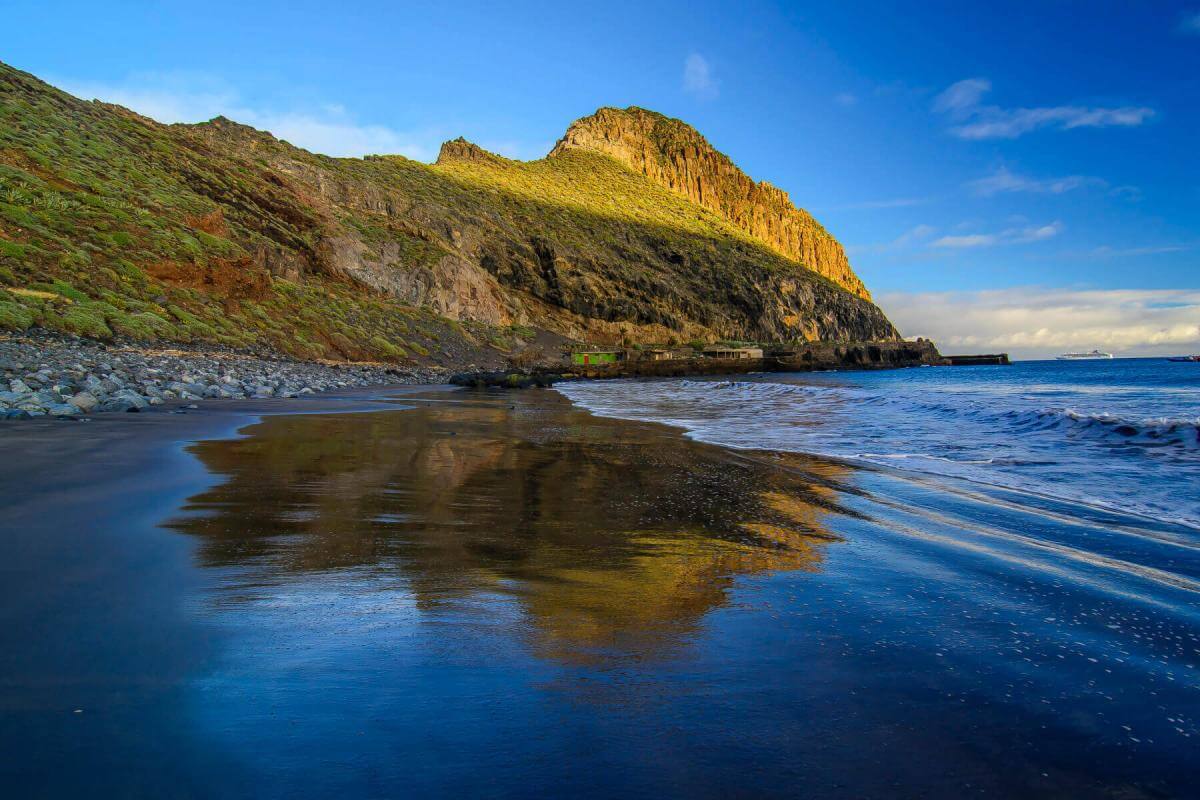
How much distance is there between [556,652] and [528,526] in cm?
201

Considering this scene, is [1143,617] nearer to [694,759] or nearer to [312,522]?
[694,759]

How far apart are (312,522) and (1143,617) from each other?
14.4ft

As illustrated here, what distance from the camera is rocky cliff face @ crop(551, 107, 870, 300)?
13788cm

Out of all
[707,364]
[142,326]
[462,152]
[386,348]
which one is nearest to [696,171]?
[462,152]

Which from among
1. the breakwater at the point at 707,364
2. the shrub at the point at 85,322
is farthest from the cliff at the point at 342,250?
the breakwater at the point at 707,364

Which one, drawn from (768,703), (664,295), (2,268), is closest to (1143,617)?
(768,703)

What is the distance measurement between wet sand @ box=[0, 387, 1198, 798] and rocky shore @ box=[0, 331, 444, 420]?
4.78 m

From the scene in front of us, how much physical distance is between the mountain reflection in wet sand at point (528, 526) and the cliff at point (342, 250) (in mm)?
15672

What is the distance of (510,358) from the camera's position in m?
50.0

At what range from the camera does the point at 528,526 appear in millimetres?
4184

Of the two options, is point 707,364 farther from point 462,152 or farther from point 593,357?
point 462,152

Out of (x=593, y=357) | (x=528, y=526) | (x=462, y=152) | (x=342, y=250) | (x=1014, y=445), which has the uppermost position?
(x=462, y=152)

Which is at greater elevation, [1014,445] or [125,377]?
[125,377]

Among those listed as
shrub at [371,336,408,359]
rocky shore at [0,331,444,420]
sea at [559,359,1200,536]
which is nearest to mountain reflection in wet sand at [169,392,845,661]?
sea at [559,359,1200,536]
